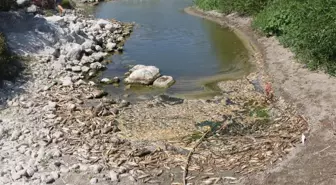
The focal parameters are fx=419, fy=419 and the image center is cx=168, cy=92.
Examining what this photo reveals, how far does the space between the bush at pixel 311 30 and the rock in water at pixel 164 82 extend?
4.82m

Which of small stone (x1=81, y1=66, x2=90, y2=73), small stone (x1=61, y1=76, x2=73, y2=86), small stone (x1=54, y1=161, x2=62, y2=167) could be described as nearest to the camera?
small stone (x1=54, y1=161, x2=62, y2=167)

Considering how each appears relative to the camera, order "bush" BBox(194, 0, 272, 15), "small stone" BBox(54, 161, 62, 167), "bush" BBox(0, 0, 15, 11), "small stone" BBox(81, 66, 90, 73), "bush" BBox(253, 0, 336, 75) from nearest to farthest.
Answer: "small stone" BBox(54, 161, 62, 167), "bush" BBox(253, 0, 336, 75), "small stone" BBox(81, 66, 90, 73), "bush" BBox(0, 0, 15, 11), "bush" BBox(194, 0, 272, 15)

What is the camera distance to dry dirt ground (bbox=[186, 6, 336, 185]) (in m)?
8.58

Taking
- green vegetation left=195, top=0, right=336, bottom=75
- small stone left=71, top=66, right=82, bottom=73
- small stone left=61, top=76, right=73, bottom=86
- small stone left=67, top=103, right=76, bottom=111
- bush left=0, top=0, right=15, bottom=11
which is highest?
green vegetation left=195, top=0, right=336, bottom=75

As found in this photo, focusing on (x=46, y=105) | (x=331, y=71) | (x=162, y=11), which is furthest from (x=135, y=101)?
(x=162, y=11)

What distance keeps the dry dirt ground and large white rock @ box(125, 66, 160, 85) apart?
4.26 m

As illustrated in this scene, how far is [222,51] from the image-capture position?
802 inches

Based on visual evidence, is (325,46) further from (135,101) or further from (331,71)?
(135,101)

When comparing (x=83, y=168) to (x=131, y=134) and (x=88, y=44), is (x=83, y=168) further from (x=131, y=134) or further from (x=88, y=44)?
(x=88, y=44)

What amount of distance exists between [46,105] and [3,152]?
297 centimetres

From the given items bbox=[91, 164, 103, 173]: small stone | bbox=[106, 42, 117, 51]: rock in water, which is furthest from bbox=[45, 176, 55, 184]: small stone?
bbox=[106, 42, 117, 51]: rock in water

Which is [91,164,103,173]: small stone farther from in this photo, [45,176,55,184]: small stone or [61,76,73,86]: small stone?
[61,76,73,86]: small stone

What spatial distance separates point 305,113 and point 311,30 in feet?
15.2

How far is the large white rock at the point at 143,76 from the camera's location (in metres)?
15.5
